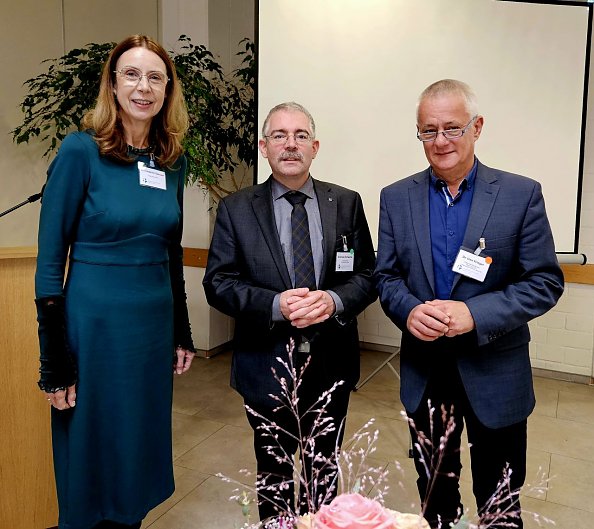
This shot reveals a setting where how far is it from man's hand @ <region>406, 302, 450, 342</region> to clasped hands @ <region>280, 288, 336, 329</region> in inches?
11.1

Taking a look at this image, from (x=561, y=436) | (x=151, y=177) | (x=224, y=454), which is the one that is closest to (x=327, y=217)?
(x=151, y=177)

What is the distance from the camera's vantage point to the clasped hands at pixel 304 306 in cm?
160

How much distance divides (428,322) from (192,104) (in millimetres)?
2694

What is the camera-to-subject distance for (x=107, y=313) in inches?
59.7

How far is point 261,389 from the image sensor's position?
5.74 feet

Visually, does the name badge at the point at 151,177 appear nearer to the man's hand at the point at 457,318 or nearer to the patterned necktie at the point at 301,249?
the patterned necktie at the point at 301,249

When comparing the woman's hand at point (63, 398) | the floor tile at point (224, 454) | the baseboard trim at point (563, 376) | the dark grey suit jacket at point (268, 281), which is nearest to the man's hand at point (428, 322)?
the dark grey suit jacket at point (268, 281)

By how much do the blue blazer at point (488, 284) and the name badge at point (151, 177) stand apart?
0.71m

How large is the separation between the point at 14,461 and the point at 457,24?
2.98 meters

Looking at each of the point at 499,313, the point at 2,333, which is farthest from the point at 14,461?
the point at 499,313

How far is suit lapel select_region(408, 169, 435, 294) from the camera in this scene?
5.13 ft

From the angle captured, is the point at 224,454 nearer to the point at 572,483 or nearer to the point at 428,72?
the point at 572,483

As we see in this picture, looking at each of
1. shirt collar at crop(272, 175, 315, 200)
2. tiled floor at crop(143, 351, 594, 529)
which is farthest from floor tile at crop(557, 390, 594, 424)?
shirt collar at crop(272, 175, 315, 200)

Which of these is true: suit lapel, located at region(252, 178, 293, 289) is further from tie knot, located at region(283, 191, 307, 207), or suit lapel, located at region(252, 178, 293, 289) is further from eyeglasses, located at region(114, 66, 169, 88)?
eyeglasses, located at region(114, 66, 169, 88)
